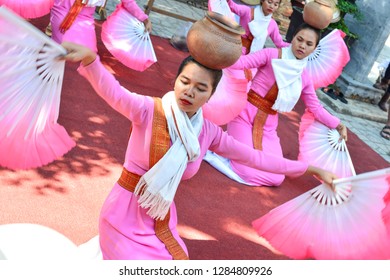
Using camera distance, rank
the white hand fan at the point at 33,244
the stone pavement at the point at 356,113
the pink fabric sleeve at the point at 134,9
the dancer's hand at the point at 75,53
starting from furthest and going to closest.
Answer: the stone pavement at the point at 356,113, the pink fabric sleeve at the point at 134,9, the dancer's hand at the point at 75,53, the white hand fan at the point at 33,244

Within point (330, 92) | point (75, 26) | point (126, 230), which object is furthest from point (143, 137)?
point (330, 92)

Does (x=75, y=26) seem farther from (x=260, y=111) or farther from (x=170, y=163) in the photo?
(x=170, y=163)

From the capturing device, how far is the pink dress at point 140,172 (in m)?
2.24

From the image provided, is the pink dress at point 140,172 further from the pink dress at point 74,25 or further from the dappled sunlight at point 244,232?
the pink dress at point 74,25

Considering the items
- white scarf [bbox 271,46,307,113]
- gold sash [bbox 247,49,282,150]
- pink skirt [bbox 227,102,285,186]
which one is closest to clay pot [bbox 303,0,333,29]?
white scarf [bbox 271,46,307,113]

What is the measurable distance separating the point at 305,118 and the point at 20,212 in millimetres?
2537

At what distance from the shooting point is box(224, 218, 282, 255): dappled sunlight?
347 cm

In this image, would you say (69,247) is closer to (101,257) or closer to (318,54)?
(101,257)

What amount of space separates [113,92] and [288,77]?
238 cm

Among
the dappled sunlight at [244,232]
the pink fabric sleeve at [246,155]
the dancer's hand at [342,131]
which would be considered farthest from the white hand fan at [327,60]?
the pink fabric sleeve at [246,155]

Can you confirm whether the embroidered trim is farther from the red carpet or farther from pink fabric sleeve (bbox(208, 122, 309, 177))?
the red carpet

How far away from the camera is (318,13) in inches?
146

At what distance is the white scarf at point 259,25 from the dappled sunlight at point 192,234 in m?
2.68

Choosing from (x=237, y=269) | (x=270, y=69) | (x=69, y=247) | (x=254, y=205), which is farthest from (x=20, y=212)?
(x=270, y=69)
